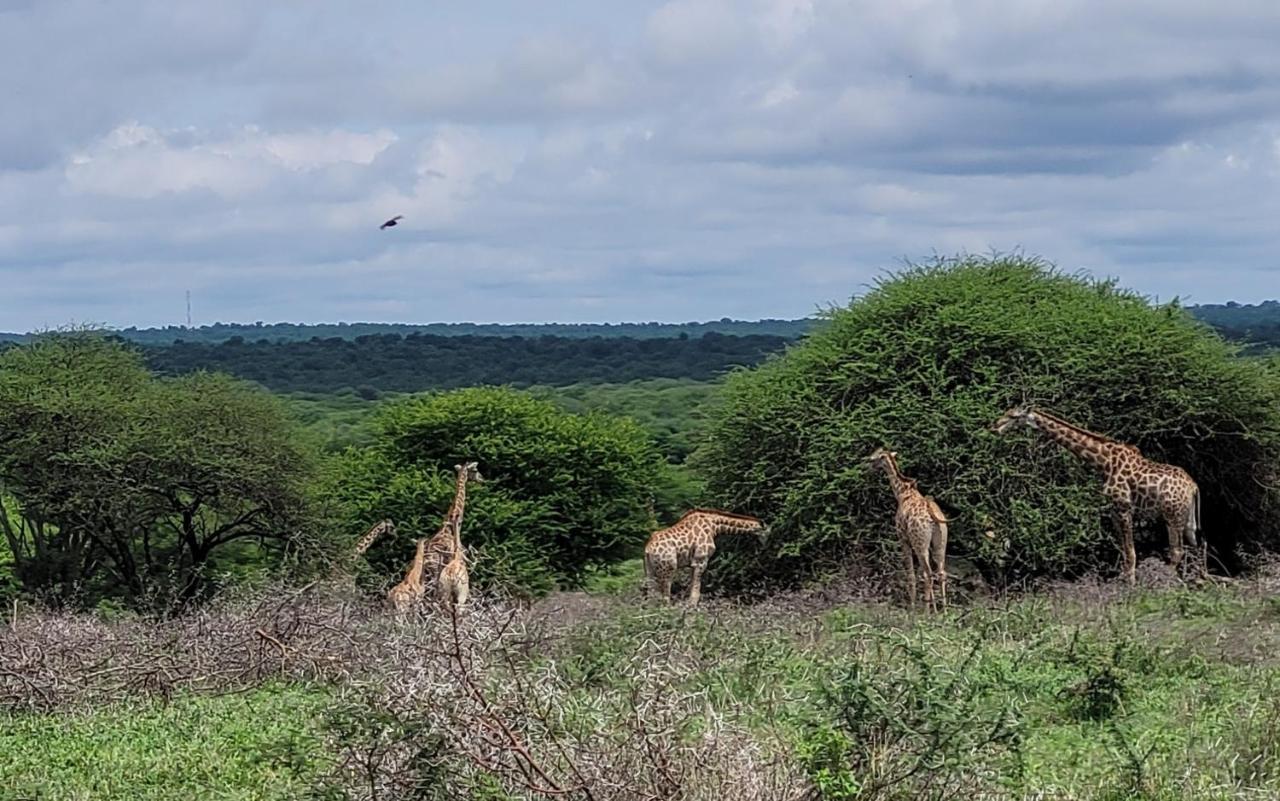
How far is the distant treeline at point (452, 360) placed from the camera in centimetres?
8969

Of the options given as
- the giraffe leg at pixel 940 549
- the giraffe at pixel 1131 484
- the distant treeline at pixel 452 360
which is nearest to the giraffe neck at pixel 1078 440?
the giraffe at pixel 1131 484

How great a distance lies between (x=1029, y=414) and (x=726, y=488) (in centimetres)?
433

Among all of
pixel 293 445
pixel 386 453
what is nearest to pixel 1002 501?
pixel 386 453

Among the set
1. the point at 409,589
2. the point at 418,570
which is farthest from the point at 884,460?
the point at 409,589

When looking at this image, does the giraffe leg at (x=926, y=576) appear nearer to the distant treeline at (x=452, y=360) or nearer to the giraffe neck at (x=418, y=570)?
the giraffe neck at (x=418, y=570)

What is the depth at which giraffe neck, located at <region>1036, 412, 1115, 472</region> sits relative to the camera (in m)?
17.6

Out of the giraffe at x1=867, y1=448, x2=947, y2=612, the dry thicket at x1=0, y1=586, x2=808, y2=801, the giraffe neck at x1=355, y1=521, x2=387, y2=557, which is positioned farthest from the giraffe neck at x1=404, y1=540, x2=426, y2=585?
the dry thicket at x1=0, y1=586, x2=808, y2=801

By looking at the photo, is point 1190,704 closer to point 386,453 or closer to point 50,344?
point 386,453

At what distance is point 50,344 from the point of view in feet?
90.0

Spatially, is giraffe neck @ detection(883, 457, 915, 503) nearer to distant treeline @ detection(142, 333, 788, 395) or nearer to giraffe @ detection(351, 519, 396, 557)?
giraffe @ detection(351, 519, 396, 557)

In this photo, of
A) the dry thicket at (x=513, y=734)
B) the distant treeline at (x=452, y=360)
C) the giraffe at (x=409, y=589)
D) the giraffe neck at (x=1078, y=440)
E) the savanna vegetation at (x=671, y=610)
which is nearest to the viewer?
the dry thicket at (x=513, y=734)

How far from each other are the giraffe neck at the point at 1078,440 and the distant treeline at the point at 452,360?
6370 centimetres

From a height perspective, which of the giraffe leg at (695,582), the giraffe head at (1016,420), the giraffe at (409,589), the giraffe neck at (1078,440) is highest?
the giraffe head at (1016,420)

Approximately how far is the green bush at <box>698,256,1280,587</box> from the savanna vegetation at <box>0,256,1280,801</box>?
5cm
